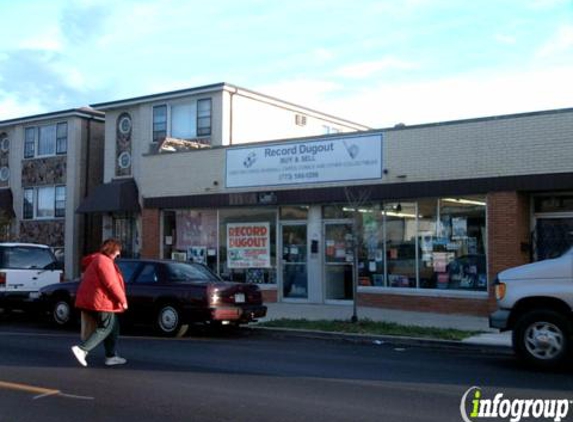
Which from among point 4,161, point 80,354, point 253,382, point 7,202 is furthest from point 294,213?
point 4,161

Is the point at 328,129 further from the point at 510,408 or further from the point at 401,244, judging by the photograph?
the point at 510,408

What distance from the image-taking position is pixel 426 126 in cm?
1702

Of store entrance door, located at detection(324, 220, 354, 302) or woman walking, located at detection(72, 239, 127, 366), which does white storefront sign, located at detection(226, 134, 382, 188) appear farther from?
woman walking, located at detection(72, 239, 127, 366)

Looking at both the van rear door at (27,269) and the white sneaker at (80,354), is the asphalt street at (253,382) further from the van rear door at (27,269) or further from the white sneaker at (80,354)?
the van rear door at (27,269)

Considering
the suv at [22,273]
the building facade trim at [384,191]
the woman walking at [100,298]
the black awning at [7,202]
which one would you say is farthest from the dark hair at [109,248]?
the black awning at [7,202]

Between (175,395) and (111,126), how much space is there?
815 inches

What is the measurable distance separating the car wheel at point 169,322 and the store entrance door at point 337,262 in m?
6.14

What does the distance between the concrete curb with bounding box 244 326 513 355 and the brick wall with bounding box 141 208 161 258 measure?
8108 millimetres

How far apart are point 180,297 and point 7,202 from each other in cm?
1932

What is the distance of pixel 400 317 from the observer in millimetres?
15867

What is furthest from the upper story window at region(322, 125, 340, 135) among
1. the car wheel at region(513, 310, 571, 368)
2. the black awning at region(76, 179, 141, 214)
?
the car wheel at region(513, 310, 571, 368)

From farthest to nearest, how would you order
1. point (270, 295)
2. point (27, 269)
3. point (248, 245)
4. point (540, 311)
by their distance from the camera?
point (248, 245) → point (270, 295) → point (27, 269) → point (540, 311)

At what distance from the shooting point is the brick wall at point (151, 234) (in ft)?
71.2

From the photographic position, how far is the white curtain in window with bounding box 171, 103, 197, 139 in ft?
Result: 81.3
